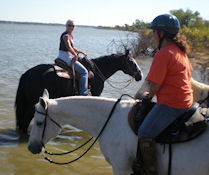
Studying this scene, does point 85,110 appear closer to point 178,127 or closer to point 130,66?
point 178,127

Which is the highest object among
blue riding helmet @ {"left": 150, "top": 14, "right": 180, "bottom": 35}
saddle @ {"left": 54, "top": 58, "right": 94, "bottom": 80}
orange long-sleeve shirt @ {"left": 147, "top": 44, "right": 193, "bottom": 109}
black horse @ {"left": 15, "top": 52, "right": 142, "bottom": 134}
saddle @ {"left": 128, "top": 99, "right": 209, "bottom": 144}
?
blue riding helmet @ {"left": 150, "top": 14, "right": 180, "bottom": 35}

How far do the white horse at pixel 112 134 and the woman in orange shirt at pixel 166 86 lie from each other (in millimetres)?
187

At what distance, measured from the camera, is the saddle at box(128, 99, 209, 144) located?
3262 millimetres

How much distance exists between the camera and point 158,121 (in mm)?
3271

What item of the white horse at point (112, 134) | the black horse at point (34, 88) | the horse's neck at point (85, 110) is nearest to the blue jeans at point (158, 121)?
the white horse at point (112, 134)

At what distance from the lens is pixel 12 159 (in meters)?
6.20

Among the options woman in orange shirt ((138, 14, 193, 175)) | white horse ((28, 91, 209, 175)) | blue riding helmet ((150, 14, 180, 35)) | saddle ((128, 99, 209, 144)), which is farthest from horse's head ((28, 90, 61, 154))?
blue riding helmet ((150, 14, 180, 35))

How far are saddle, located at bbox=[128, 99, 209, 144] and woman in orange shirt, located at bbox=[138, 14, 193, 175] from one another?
0.28 ft

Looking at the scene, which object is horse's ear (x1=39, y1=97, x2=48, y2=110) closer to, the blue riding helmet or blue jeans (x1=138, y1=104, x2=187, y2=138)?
blue jeans (x1=138, y1=104, x2=187, y2=138)

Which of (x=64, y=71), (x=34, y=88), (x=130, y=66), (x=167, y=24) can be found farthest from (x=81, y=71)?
(x=167, y=24)

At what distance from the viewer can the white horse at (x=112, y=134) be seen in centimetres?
321

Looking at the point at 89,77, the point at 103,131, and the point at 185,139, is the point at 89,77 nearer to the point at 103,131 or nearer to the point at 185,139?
the point at 103,131

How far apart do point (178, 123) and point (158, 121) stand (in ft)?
0.89

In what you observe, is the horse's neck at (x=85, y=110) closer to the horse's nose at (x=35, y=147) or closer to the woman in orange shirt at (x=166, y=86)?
the horse's nose at (x=35, y=147)
